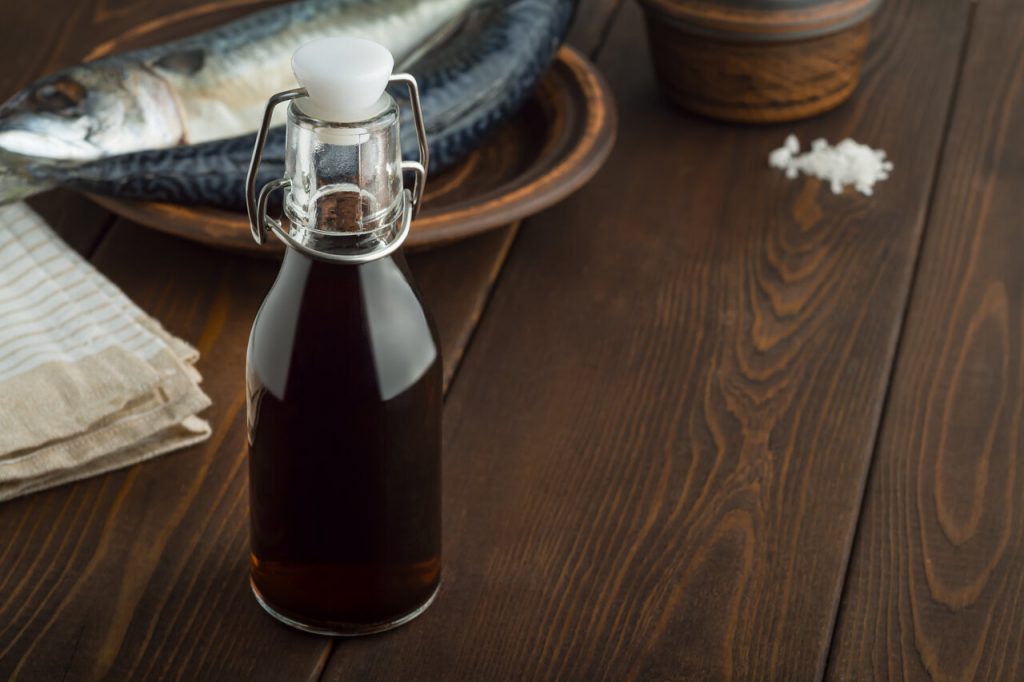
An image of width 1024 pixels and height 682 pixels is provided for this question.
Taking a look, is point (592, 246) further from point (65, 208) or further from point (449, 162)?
point (65, 208)

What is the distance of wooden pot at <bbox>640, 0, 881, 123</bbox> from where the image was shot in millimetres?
1023

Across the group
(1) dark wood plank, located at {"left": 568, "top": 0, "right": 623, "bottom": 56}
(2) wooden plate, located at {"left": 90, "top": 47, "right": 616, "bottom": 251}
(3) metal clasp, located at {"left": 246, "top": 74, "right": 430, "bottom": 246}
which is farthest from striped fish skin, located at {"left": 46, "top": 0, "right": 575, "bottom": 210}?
(3) metal clasp, located at {"left": 246, "top": 74, "right": 430, "bottom": 246}

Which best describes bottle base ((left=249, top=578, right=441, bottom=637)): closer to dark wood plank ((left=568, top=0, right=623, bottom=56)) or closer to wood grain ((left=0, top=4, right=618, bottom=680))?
wood grain ((left=0, top=4, right=618, bottom=680))

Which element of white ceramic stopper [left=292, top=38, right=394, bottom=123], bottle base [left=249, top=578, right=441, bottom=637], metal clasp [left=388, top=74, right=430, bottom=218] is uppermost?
white ceramic stopper [left=292, top=38, right=394, bottom=123]

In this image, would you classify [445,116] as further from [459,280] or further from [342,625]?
[342,625]

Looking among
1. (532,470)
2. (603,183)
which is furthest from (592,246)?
(532,470)

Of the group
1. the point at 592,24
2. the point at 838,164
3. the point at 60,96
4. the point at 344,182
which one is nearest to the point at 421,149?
the point at 344,182

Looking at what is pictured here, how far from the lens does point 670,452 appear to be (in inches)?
30.3

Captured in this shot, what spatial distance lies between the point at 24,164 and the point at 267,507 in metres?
0.37

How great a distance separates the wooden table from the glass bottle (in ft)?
0.13

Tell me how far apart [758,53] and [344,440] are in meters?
0.60

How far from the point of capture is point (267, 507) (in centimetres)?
61

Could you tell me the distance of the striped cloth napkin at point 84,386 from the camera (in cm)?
72

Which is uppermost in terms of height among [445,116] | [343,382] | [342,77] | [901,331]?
[342,77]
